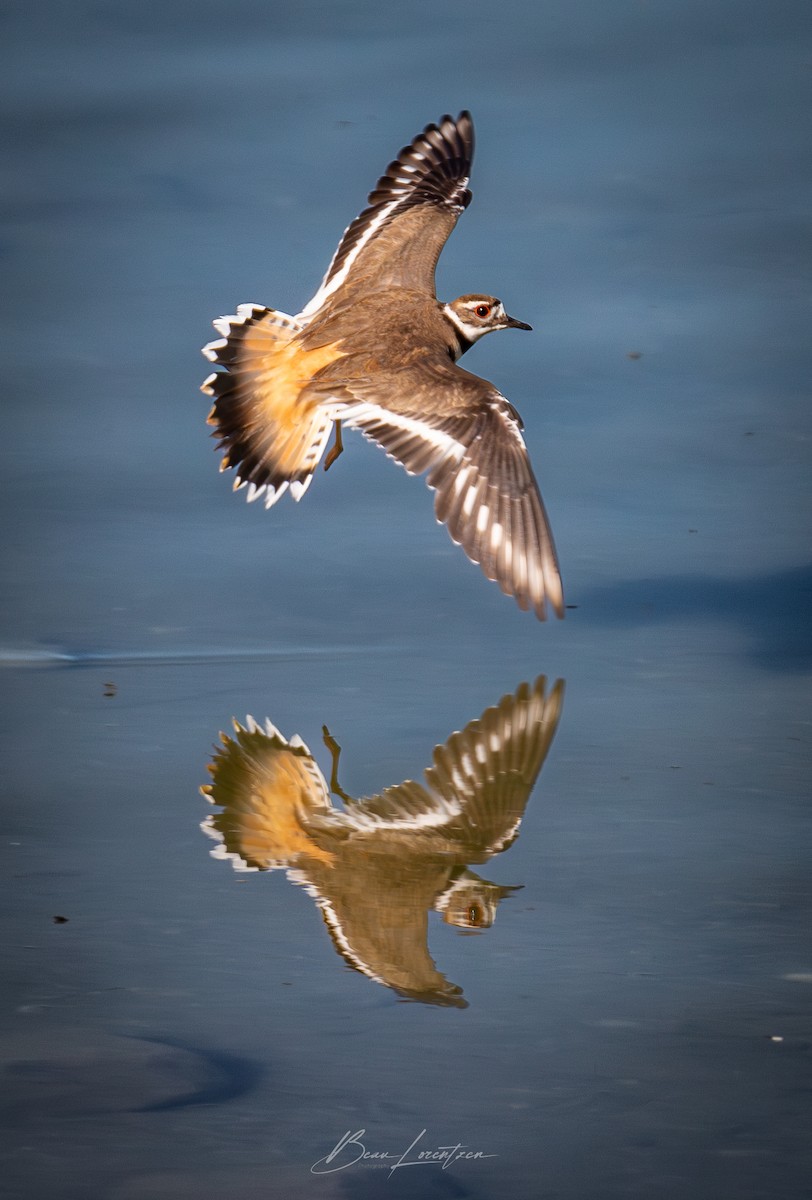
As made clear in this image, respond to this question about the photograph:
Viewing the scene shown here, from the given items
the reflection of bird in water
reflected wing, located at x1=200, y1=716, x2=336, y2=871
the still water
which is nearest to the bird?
the still water

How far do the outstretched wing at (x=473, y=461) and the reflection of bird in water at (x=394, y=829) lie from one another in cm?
40

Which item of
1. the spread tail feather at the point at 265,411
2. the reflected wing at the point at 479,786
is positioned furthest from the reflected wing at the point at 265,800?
the spread tail feather at the point at 265,411

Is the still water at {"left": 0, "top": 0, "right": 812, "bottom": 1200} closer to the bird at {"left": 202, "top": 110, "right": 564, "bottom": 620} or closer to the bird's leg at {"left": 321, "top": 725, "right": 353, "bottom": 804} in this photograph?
the bird's leg at {"left": 321, "top": 725, "right": 353, "bottom": 804}

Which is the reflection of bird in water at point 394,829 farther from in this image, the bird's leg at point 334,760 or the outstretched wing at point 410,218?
the outstretched wing at point 410,218

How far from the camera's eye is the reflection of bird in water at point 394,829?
403 cm

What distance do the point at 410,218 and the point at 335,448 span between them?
124 cm

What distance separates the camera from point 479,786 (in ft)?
15.9

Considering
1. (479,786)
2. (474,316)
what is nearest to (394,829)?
(479,786)

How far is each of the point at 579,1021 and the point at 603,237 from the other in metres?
5.57

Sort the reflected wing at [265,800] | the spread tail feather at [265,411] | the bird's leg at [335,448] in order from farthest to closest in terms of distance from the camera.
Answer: the bird's leg at [335,448] < the spread tail feather at [265,411] < the reflected wing at [265,800]

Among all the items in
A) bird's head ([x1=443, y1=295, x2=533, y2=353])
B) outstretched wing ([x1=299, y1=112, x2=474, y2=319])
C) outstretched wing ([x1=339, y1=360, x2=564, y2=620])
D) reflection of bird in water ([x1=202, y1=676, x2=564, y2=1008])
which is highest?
outstretched wing ([x1=299, y1=112, x2=474, y2=319])

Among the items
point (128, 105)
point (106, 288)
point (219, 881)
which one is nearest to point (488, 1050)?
point (219, 881)

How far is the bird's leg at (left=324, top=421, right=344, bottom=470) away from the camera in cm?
705

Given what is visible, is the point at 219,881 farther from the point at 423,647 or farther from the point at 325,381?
the point at 325,381
